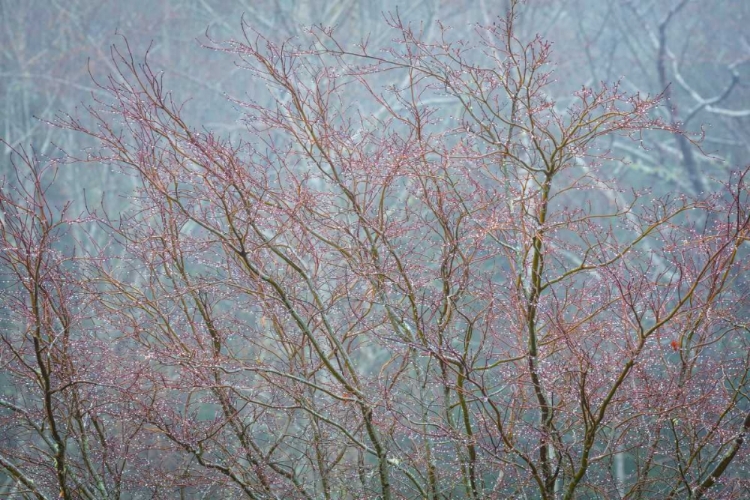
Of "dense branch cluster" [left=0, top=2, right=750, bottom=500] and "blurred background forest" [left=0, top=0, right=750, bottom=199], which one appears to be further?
"blurred background forest" [left=0, top=0, right=750, bottom=199]

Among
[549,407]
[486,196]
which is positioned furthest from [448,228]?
[549,407]

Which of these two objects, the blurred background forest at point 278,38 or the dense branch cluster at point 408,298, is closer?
the dense branch cluster at point 408,298

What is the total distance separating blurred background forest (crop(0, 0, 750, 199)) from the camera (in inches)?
513

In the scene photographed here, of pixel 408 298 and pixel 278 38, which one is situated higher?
pixel 278 38

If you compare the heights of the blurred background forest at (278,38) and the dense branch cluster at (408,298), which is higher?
the blurred background forest at (278,38)

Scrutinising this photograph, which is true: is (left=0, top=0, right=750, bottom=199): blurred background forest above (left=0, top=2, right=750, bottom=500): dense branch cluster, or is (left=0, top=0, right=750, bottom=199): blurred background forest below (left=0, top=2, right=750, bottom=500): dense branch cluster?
above

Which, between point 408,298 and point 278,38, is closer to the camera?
point 408,298

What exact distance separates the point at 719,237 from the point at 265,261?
2790 mm

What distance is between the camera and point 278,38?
12828mm

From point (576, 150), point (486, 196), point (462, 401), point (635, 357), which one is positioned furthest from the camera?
point (486, 196)

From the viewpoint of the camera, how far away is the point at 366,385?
13.9 feet

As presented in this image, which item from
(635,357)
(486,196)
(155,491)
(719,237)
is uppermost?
(486,196)

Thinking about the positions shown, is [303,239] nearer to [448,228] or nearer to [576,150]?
[448,228]

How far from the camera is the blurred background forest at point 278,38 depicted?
1304cm
